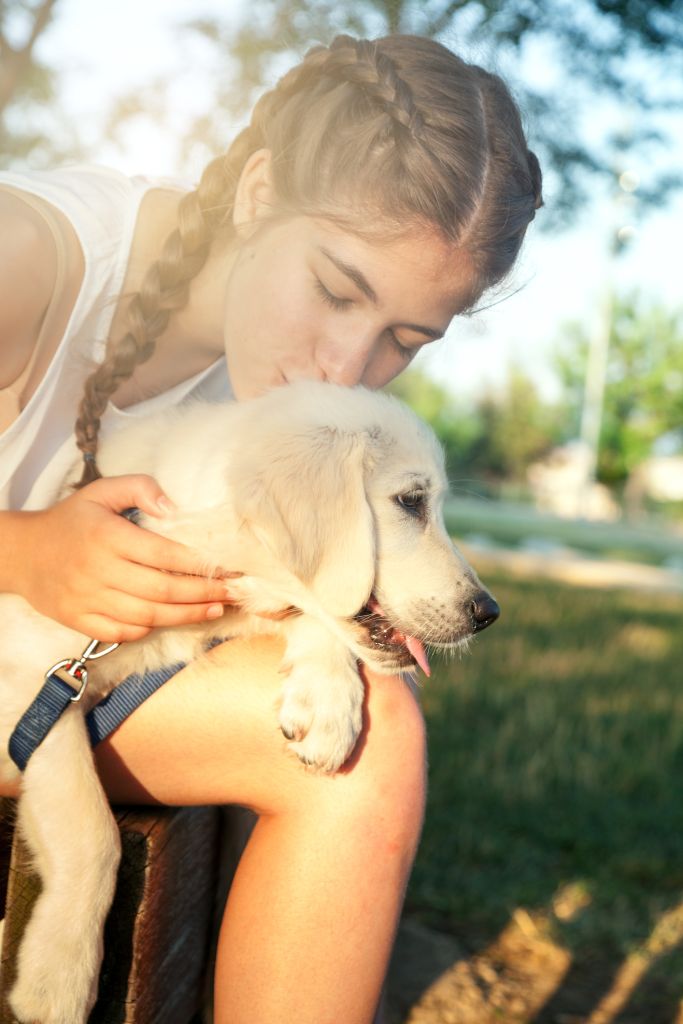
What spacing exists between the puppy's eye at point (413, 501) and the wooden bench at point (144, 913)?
0.75 meters

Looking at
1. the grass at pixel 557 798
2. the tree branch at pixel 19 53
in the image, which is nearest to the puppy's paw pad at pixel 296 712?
the grass at pixel 557 798

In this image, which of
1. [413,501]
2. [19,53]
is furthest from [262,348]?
[19,53]

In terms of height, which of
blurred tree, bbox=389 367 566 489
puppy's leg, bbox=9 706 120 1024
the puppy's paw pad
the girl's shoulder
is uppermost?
the girl's shoulder

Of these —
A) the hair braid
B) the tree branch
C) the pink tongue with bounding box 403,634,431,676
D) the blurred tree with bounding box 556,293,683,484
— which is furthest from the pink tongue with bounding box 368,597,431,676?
the blurred tree with bounding box 556,293,683,484

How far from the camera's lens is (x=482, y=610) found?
2.03 m

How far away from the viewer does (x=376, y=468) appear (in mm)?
2074

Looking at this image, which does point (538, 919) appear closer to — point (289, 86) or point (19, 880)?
point (19, 880)

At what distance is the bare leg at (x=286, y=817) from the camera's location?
5.22 feet

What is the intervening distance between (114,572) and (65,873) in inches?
19.7

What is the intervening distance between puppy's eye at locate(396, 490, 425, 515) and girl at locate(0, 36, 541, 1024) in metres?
0.34

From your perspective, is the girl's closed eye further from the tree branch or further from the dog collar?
the tree branch

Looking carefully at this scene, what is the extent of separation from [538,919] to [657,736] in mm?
1900

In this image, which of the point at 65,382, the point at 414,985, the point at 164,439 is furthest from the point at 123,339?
the point at 414,985

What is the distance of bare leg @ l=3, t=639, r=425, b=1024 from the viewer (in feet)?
5.22
